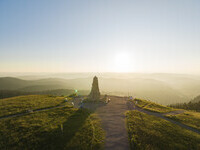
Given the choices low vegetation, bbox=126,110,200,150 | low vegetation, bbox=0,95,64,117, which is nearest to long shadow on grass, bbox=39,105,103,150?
low vegetation, bbox=126,110,200,150

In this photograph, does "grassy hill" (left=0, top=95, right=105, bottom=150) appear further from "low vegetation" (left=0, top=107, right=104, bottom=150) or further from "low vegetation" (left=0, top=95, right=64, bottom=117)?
"low vegetation" (left=0, top=95, right=64, bottom=117)

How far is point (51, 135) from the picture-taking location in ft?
54.6

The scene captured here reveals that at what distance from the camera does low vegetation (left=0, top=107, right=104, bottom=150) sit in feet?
47.2

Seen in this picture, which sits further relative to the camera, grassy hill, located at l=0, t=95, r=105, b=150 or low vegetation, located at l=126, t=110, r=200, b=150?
low vegetation, located at l=126, t=110, r=200, b=150

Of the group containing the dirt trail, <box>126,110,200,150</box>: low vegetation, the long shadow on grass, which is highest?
the long shadow on grass

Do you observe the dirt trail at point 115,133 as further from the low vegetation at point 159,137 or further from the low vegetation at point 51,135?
the low vegetation at point 51,135

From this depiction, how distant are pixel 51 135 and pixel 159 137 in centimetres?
1928

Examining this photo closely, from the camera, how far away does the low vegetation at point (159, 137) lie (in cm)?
1521

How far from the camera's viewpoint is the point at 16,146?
14156 millimetres

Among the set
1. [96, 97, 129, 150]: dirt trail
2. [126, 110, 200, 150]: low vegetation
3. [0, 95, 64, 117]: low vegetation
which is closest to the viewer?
[96, 97, 129, 150]: dirt trail

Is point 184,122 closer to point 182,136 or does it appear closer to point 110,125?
point 182,136

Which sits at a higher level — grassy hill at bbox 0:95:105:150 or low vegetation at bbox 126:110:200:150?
grassy hill at bbox 0:95:105:150

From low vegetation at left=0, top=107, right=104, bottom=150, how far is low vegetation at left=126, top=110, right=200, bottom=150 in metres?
6.13

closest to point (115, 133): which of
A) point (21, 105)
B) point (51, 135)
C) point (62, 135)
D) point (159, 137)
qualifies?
point (159, 137)
